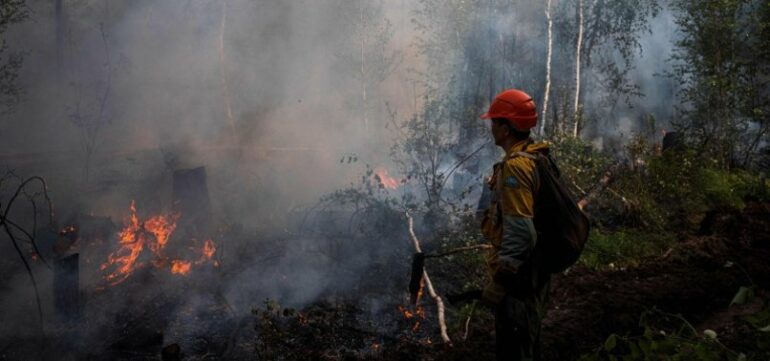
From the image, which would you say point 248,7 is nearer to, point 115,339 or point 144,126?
point 144,126

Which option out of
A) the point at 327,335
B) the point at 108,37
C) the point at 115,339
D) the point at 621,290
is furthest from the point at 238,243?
the point at 108,37

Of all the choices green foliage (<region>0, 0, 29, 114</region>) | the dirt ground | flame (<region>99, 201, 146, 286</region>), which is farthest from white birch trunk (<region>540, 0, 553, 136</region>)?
green foliage (<region>0, 0, 29, 114</region>)

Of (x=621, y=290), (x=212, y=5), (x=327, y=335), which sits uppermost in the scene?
(x=212, y=5)

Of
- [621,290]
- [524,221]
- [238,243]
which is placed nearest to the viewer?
[524,221]

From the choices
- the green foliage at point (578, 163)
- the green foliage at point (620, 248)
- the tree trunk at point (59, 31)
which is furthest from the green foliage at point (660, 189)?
the tree trunk at point (59, 31)

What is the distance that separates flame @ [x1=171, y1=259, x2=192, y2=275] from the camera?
7.76 m

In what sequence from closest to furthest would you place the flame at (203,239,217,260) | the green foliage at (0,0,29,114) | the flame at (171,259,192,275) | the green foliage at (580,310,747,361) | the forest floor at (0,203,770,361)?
the green foliage at (580,310,747,361)
the forest floor at (0,203,770,361)
the flame at (171,259,192,275)
the flame at (203,239,217,260)
the green foliage at (0,0,29,114)

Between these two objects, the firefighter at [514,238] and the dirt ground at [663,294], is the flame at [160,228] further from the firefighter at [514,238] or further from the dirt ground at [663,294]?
the firefighter at [514,238]

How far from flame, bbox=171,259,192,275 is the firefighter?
20.2ft

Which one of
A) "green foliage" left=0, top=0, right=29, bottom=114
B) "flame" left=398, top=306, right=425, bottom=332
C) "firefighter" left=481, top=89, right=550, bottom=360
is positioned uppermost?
"green foliage" left=0, top=0, right=29, bottom=114

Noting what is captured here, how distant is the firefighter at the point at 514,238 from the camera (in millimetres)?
2711

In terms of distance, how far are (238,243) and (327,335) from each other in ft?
12.8

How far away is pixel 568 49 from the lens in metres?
17.1

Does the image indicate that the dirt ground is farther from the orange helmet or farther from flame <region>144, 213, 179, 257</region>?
flame <region>144, 213, 179, 257</region>
